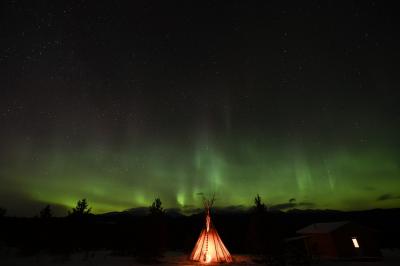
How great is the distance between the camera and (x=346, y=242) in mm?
25047

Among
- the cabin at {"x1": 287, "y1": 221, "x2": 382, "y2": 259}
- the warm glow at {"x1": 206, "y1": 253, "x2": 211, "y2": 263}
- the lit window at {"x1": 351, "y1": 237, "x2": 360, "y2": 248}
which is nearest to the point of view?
the warm glow at {"x1": 206, "y1": 253, "x2": 211, "y2": 263}

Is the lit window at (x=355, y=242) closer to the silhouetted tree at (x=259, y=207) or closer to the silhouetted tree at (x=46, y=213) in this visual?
the silhouetted tree at (x=259, y=207)

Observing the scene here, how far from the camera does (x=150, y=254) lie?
20.7 metres

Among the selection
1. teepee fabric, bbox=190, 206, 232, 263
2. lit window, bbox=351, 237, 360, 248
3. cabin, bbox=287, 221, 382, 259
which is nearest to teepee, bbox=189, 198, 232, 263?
teepee fabric, bbox=190, 206, 232, 263

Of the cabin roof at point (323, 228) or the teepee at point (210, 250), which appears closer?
the teepee at point (210, 250)

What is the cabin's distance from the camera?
969 inches

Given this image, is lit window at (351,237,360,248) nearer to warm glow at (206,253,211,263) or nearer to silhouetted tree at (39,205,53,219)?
warm glow at (206,253,211,263)

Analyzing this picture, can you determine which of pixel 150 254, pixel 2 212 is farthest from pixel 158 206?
pixel 2 212

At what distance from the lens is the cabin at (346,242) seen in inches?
969

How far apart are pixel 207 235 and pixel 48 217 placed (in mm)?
17517

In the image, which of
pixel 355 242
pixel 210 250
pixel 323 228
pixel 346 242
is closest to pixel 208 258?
pixel 210 250

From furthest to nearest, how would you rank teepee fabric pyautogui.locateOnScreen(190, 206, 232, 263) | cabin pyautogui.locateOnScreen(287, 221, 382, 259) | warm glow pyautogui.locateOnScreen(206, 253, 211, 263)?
cabin pyautogui.locateOnScreen(287, 221, 382, 259), teepee fabric pyautogui.locateOnScreen(190, 206, 232, 263), warm glow pyautogui.locateOnScreen(206, 253, 211, 263)

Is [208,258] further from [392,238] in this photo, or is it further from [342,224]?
[392,238]

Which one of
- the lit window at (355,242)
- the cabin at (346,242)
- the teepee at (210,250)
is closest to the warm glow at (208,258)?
the teepee at (210,250)
